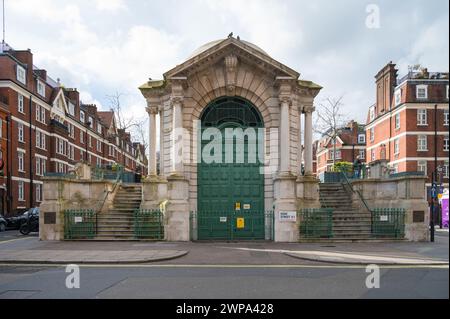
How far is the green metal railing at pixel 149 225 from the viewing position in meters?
18.9

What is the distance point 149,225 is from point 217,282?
9.78m

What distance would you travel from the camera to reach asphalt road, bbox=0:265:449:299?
828cm

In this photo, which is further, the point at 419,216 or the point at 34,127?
the point at 34,127

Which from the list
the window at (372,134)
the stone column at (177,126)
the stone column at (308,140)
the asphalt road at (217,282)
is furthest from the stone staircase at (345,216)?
the window at (372,134)

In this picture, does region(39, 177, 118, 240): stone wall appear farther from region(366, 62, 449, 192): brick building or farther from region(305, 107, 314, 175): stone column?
region(366, 62, 449, 192): brick building

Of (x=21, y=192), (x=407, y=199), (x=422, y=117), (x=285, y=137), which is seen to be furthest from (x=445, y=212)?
(x=21, y=192)

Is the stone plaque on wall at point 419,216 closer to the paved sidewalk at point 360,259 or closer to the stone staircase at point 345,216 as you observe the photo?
the stone staircase at point 345,216

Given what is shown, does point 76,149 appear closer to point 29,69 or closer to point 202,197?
point 29,69

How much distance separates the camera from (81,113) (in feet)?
219

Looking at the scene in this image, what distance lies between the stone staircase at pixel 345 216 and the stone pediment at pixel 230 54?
7.08 meters

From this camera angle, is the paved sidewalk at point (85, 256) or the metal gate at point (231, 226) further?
the metal gate at point (231, 226)

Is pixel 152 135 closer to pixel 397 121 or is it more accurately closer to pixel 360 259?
pixel 360 259

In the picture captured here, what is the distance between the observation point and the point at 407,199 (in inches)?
763
